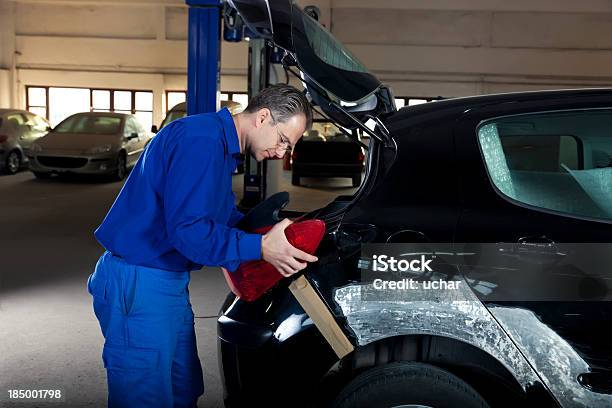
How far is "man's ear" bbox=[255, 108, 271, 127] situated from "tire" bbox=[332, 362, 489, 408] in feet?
2.86

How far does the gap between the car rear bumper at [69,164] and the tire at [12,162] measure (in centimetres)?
120

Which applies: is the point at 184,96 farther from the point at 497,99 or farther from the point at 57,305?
the point at 497,99

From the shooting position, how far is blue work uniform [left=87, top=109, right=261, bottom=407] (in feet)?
6.54

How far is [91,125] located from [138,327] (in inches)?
493

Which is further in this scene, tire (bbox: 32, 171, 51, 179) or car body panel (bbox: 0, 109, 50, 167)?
car body panel (bbox: 0, 109, 50, 167)

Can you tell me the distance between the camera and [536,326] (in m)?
2.06

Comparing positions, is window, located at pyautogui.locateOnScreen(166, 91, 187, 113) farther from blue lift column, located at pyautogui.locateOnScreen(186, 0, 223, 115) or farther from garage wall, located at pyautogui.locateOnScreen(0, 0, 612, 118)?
blue lift column, located at pyautogui.locateOnScreen(186, 0, 223, 115)

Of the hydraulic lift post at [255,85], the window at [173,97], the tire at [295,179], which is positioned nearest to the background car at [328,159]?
the tire at [295,179]

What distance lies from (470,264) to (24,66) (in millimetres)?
21278

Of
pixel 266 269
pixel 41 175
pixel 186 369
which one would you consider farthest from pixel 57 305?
pixel 41 175

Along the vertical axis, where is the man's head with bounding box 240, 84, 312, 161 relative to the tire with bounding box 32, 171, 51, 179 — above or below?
above

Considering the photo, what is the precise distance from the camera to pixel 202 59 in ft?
26.9

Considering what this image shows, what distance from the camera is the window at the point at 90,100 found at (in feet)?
68.6

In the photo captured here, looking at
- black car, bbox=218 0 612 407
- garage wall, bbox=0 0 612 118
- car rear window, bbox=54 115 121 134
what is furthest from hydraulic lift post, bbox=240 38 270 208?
garage wall, bbox=0 0 612 118
